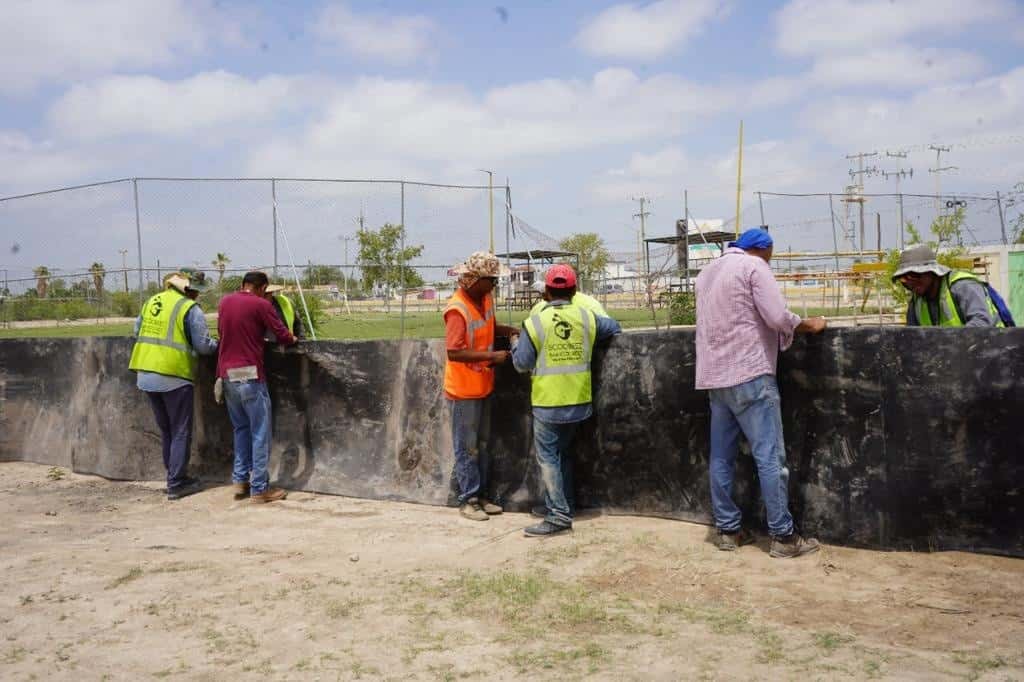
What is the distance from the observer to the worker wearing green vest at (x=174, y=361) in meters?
7.58

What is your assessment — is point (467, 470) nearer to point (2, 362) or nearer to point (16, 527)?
point (16, 527)

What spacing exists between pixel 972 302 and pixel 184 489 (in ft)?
21.0

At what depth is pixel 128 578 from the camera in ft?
17.0

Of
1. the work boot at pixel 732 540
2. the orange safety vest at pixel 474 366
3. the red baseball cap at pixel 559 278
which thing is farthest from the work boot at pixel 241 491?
the work boot at pixel 732 540

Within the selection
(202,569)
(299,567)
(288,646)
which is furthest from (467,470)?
(288,646)

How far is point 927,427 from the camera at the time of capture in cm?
493

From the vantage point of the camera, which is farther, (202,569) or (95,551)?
(95,551)

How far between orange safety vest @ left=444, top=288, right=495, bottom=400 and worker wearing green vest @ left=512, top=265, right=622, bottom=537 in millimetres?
442

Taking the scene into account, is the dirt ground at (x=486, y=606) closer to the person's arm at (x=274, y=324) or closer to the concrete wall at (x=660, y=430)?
the concrete wall at (x=660, y=430)

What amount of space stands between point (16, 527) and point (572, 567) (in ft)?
14.5

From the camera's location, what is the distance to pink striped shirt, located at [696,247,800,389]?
5078mm

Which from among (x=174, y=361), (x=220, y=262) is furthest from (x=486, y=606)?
(x=220, y=262)

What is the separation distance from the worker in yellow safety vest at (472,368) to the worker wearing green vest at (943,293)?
274 cm

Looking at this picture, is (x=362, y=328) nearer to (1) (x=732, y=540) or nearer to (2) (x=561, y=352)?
(2) (x=561, y=352)
